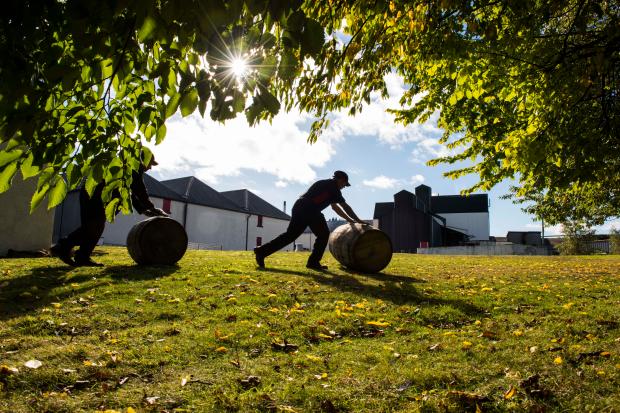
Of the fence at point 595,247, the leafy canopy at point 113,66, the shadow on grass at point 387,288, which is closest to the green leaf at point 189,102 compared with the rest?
the leafy canopy at point 113,66

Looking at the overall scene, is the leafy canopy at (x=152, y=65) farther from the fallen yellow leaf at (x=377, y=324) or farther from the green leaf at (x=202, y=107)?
the fallen yellow leaf at (x=377, y=324)

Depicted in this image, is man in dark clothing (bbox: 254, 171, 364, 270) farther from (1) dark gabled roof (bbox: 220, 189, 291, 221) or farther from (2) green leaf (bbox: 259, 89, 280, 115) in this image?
(1) dark gabled roof (bbox: 220, 189, 291, 221)

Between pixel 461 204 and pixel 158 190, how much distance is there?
4525 cm

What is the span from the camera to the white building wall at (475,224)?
59406 mm

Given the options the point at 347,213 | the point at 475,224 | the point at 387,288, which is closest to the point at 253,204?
the point at 475,224

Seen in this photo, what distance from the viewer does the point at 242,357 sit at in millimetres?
3182

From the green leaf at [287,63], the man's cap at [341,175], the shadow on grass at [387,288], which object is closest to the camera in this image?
the green leaf at [287,63]

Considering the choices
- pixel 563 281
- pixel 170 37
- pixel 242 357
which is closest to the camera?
pixel 170 37

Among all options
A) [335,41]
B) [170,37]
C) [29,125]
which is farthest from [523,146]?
[29,125]

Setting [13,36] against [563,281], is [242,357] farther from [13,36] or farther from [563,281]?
[563,281]

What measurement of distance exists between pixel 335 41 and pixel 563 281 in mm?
6901

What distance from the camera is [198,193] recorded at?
42.9m

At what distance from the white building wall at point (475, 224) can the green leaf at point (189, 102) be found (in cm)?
6130

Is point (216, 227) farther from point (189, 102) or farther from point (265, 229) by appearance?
point (189, 102)
